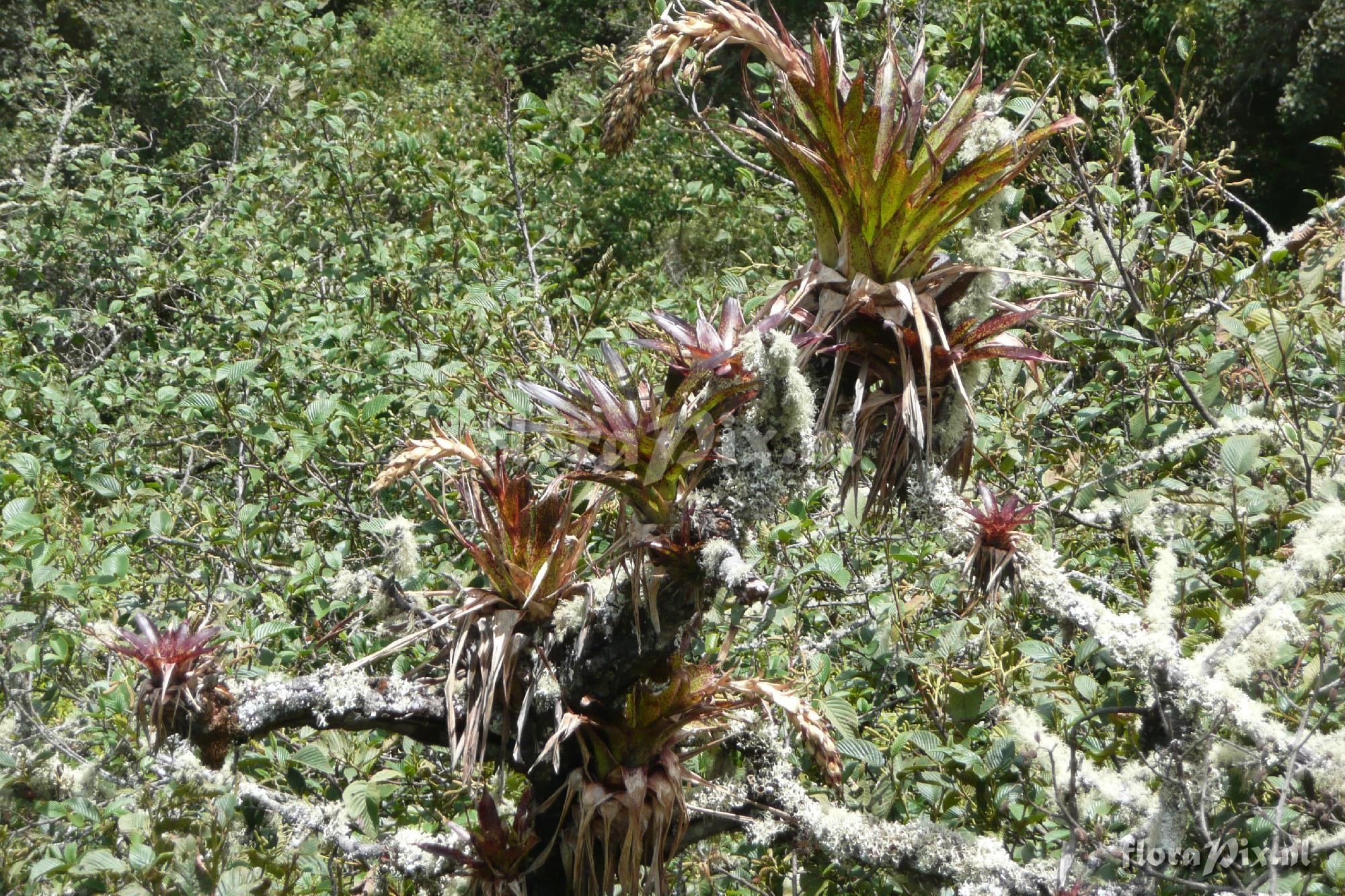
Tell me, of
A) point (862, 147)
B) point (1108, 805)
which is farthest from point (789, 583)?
point (862, 147)

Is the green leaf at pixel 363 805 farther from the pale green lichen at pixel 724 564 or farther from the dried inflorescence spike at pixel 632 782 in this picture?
the pale green lichen at pixel 724 564

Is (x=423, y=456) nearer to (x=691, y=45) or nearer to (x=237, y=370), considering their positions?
(x=691, y=45)

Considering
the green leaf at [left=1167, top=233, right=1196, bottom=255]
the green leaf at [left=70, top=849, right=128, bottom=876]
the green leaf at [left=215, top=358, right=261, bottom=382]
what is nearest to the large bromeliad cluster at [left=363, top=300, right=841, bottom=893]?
the green leaf at [left=70, top=849, right=128, bottom=876]

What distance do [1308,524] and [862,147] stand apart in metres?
1.03

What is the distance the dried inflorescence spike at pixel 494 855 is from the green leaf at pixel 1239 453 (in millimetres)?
1502

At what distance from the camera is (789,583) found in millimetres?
2848

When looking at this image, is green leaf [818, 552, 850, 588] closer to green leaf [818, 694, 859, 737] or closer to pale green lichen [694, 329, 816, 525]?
green leaf [818, 694, 859, 737]

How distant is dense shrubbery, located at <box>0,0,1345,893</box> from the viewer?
1.71m

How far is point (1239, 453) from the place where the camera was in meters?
2.12

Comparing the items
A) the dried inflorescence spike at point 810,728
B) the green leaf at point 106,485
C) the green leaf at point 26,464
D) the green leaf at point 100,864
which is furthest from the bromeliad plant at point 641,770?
the green leaf at point 26,464

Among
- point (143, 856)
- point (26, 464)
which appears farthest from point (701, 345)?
point (26, 464)

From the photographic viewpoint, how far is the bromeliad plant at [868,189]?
1587mm

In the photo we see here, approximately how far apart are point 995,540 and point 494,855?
101cm

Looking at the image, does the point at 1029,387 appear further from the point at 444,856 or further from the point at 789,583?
the point at 444,856
